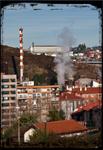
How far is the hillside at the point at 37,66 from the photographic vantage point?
2581 inches

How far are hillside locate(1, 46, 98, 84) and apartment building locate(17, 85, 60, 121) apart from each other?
12.0m

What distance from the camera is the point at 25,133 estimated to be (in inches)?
835

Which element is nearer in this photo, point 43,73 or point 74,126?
point 74,126

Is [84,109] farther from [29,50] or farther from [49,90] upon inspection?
[29,50]

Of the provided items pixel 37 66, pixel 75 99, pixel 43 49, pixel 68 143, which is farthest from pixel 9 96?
pixel 43 49

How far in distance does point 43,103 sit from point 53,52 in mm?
27808

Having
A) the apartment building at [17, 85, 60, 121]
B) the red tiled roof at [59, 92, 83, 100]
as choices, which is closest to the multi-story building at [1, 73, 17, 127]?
the apartment building at [17, 85, 60, 121]

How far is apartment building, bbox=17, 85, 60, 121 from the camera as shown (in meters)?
43.0

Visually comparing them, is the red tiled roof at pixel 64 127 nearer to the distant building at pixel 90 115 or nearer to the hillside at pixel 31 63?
the distant building at pixel 90 115

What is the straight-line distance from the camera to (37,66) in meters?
70.1

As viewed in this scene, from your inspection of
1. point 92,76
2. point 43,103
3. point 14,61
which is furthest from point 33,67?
point 43,103

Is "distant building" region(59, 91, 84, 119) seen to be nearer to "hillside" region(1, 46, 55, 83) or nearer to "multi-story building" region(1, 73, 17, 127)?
"multi-story building" region(1, 73, 17, 127)

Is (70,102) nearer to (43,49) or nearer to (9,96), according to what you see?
(9,96)

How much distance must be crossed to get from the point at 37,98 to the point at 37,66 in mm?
21667
